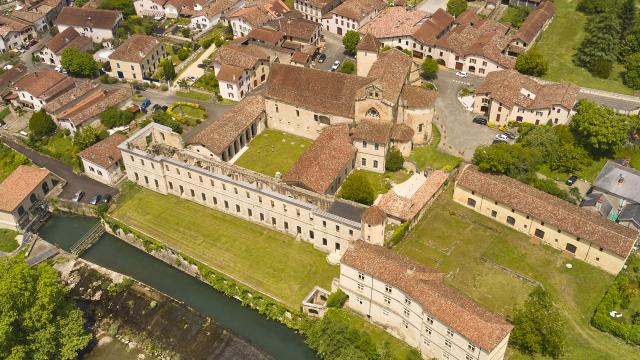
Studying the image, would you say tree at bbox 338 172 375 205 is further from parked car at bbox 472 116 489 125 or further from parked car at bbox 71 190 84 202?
parked car at bbox 71 190 84 202

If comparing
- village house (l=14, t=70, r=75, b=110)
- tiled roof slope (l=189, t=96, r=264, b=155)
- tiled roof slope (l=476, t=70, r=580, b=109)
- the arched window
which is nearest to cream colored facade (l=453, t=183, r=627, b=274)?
the arched window

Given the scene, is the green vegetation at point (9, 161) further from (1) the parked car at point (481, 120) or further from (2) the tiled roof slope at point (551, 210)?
(1) the parked car at point (481, 120)

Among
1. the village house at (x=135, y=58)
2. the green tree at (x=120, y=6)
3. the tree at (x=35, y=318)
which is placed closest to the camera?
the tree at (x=35, y=318)

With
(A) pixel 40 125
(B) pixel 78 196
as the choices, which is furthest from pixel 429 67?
(A) pixel 40 125

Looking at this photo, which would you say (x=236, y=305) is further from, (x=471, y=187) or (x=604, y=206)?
(x=604, y=206)

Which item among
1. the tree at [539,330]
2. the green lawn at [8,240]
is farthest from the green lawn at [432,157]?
the green lawn at [8,240]

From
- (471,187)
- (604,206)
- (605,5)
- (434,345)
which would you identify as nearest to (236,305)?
(434,345)

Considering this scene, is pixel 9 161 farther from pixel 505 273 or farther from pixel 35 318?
pixel 505 273
